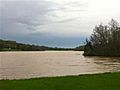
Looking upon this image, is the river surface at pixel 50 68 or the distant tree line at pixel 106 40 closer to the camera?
the river surface at pixel 50 68

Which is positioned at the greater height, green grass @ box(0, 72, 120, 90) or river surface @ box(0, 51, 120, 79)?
green grass @ box(0, 72, 120, 90)

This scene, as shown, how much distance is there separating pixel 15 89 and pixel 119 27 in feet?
435

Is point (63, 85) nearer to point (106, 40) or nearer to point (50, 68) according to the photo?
point (50, 68)

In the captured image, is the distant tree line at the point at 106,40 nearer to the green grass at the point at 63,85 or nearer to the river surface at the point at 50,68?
the river surface at the point at 50,68

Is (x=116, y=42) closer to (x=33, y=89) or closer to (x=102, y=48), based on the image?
(x=102, y=48)

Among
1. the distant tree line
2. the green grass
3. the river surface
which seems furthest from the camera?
the distant tree line

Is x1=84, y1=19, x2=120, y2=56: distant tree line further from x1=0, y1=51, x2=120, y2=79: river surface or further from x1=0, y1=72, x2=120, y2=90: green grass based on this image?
x1=0, y1=72, x2=120, y2=90: green grass

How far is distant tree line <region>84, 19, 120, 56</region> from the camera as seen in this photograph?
475ft

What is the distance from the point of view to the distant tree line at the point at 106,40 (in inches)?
5704

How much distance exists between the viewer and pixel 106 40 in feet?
490

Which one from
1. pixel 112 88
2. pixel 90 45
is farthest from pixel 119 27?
pixel 112 88

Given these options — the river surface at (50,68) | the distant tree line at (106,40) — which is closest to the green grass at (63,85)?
the river surface at (50,68)

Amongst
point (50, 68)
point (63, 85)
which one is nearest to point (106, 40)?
point (50, 68)

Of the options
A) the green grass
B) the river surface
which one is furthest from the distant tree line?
the green grass
